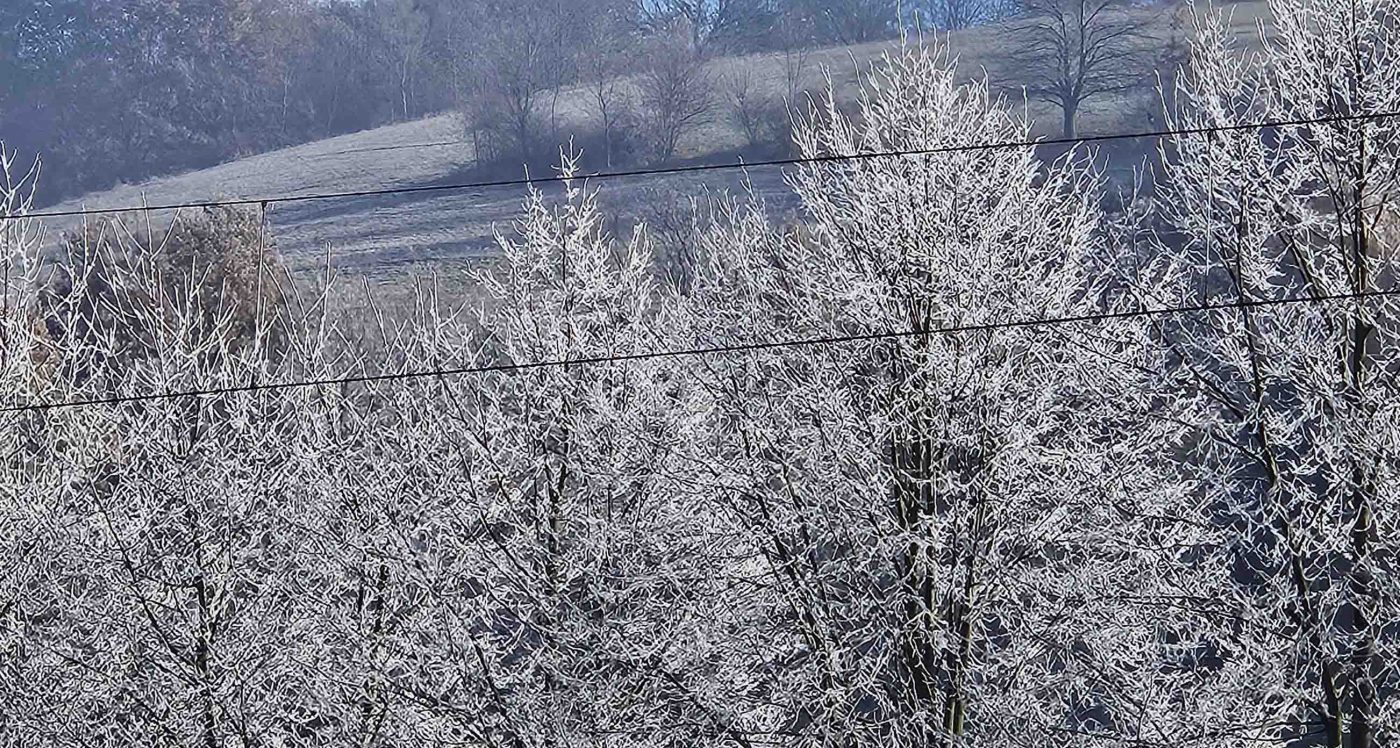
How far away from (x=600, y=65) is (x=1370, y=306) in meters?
51.7

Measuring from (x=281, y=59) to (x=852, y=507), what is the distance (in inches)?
2261

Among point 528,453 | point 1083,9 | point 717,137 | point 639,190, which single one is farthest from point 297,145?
point 528,453

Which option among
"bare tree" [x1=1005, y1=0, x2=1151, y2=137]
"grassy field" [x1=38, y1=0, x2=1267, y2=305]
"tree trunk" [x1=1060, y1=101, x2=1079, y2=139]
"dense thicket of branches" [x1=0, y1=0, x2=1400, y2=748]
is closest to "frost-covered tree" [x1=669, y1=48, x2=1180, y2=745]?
"dense thicket of branches" [x1=0, y1=0, x2=1400, y2=748]

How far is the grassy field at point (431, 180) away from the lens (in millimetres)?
43031

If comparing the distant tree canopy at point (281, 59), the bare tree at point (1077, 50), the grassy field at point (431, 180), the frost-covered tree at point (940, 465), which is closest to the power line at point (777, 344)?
the frost-covered tree at point (940, 465)

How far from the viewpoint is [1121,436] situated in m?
8.83

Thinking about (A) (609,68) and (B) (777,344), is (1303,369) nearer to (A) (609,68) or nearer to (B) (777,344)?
(B) (777,344)

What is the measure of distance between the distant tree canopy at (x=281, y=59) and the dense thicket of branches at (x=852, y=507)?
45519 millimetres

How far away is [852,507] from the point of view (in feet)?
28.4

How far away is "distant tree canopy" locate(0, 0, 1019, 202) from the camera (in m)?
55.8

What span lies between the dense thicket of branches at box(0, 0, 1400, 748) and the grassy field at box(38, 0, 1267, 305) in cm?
2885

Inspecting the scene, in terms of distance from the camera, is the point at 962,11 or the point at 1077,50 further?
the point at 962,11

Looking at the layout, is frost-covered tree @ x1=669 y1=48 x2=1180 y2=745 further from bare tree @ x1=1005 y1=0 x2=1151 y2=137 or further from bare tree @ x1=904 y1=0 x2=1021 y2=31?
bare tree @ x1=904 y1=0 x2=1021 y2=31

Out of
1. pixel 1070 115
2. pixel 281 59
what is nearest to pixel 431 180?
pixel 281 59
